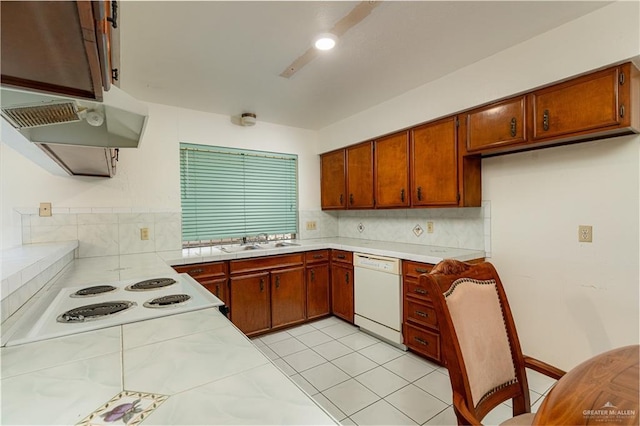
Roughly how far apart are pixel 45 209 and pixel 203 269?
1.36m

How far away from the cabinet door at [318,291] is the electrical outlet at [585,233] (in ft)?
7.53

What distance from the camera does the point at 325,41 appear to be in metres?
1.96

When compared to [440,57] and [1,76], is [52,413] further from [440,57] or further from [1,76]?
[440,57]

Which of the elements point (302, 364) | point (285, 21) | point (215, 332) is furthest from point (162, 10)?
point (302, 364)

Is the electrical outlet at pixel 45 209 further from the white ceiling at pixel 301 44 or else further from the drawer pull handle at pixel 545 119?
the drawer pull handle at pixel 545 119

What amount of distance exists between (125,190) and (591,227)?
3815 mm

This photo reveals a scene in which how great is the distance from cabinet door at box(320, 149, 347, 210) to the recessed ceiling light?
6.05 feet

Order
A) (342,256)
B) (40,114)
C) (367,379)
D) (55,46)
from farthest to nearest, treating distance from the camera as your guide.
→ (342,256) → (367,379) → (40,114) → (55,46)

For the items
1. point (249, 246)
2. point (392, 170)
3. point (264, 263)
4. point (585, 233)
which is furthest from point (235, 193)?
point (585, 233)

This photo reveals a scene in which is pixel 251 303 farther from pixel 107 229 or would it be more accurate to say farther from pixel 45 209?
pixel 45 209

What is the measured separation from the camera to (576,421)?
73 centimetres

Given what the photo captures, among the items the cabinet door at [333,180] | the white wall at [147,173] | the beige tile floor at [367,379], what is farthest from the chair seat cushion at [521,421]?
the white wall at [147,173]

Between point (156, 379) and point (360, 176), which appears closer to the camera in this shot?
point (156, 379)

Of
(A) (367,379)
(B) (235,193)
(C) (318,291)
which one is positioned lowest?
(A) (367,379)
